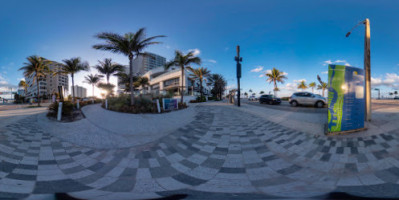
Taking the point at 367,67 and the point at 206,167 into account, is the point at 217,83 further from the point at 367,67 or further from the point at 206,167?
the point at 206,167

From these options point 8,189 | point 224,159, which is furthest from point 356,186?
point 8,189

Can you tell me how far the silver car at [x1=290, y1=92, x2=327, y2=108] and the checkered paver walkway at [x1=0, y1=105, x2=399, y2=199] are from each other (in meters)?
8.75

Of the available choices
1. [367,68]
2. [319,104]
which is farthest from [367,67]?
[319,104]

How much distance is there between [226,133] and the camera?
5.19 meters

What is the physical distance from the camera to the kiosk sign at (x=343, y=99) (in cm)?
456

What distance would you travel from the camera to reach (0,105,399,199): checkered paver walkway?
2.52m

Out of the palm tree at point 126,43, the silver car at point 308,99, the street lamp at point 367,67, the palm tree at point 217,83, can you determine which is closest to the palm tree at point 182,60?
the palm tree at point 126,43

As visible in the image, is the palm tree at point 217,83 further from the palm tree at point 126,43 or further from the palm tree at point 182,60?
the palm tree at point 126,43

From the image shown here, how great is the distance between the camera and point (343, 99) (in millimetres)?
4672

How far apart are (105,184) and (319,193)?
383cm

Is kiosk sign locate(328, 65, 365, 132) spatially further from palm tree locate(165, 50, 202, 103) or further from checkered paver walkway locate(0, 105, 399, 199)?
palm tree locate(165, 50, 202, 103)

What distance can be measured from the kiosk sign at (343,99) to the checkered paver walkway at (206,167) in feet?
1.91

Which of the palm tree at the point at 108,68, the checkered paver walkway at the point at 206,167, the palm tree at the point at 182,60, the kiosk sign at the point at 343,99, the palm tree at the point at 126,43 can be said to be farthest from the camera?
the palm tree at the point at 108,68

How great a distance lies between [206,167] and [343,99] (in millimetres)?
5033
